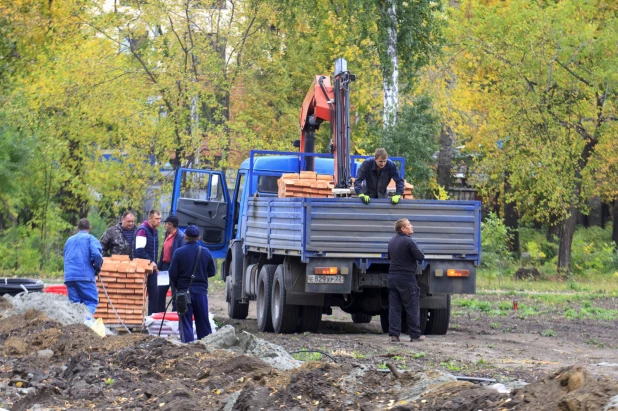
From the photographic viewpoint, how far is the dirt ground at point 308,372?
774cm

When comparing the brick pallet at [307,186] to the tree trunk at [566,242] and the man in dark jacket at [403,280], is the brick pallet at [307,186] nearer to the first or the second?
the man in dark jacket at [403,280]

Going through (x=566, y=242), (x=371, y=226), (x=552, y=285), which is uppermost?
(x=566, y=242)

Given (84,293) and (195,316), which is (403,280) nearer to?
(195,316)

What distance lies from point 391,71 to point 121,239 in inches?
551

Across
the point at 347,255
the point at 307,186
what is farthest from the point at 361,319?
the point at 347,255

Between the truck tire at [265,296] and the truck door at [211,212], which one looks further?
the truck door at [211,212]

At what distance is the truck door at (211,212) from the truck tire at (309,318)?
4.22 m

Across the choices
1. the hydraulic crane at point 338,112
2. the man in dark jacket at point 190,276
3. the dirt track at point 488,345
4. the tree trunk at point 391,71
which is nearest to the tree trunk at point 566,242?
the tree trunk at point 391,71

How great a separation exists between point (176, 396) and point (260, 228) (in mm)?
7904

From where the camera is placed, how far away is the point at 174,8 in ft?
115

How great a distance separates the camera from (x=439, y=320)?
16.3 m

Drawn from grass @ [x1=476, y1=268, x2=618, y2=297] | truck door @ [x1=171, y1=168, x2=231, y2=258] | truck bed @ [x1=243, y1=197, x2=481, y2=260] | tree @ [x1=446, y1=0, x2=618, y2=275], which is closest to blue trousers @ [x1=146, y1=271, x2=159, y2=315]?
truck bed @ [x1=243, y1=197, x2=481, y2=260]

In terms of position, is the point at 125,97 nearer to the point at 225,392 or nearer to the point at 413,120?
the point at 413,120

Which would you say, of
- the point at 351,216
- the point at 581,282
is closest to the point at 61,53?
the point at 581,282
